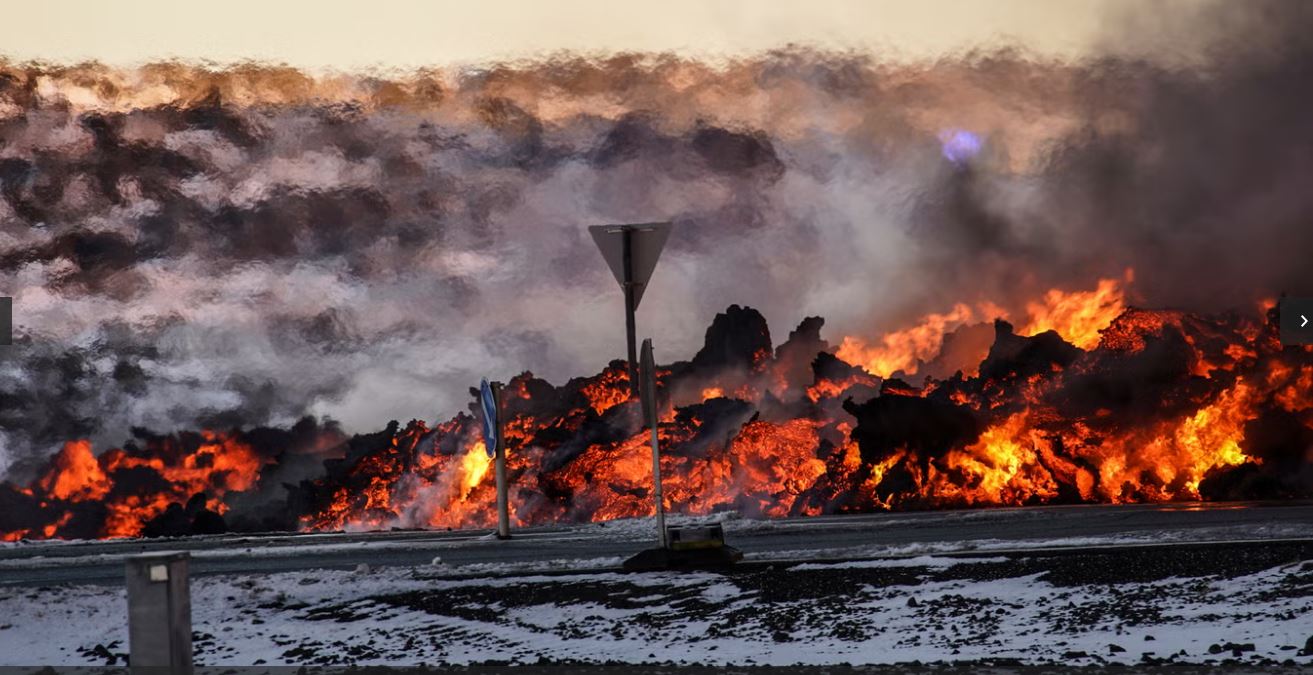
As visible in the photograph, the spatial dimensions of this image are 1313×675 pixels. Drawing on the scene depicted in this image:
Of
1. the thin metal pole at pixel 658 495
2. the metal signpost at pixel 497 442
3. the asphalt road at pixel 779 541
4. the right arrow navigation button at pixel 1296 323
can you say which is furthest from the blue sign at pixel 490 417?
the right arrow navigation button at pixel 1296 323

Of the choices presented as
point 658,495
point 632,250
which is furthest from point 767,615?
point 632,250

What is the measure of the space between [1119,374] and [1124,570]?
2576 centimetres

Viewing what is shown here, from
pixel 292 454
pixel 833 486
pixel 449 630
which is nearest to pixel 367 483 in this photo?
pixel 292 454

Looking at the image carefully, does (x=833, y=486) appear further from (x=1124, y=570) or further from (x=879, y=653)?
(x=879, y=653)

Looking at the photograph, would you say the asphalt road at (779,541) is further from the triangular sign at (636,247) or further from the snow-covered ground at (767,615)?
the triangular sign at (636,247)

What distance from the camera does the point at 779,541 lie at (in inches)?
802

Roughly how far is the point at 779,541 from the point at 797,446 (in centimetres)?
2138

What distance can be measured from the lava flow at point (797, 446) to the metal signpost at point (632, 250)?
22367 millimetres

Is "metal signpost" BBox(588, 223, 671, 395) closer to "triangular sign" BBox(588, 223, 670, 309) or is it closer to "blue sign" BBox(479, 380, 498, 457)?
"triangular sign" BBox(588, 223, 670, 309)

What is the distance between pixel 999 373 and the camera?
38.0 metres

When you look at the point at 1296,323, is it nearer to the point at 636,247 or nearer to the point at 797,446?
the point at 797,446

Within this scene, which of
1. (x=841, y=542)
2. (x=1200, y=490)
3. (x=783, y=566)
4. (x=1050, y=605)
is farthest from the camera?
(x=1200, y=490)

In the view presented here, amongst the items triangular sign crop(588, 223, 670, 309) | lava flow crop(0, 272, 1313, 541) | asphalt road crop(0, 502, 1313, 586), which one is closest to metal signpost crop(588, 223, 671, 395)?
triangular sign crop(588, 223, 670, 309)

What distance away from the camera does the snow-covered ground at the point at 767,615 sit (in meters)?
8.84
